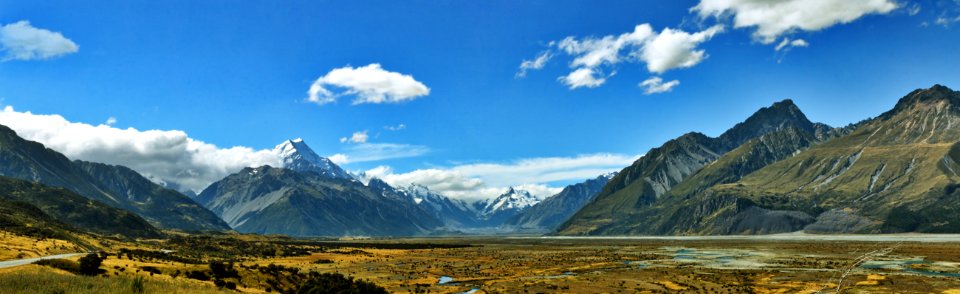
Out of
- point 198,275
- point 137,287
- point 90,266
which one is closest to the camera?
point 137,287

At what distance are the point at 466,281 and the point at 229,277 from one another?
124 ft

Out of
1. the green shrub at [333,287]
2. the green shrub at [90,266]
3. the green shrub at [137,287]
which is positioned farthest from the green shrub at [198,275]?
the green shrub at [137,287]

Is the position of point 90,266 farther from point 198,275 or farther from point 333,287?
point 333,287

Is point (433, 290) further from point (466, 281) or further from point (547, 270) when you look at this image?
point (547, 270)

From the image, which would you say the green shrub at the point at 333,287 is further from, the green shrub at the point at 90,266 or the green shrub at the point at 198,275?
the green shrub at the point at 90,266

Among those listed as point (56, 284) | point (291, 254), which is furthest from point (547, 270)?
point (56, 284)

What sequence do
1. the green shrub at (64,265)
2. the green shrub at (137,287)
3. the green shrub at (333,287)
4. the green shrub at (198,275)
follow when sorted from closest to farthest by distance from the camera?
the green shrub at (137,287)
the green shrub at (64,265)
the green shrub at (333,287)
the green shrub at (198,275)

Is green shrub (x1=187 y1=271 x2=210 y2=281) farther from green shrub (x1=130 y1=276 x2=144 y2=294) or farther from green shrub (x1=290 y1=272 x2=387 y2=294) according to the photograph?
green shrub (x1=130 y1=276 x2=144 y2=294)

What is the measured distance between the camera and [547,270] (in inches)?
4306

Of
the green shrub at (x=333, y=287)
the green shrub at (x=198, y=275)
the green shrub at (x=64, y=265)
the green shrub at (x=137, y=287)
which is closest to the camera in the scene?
the green shrub at (x=137, y=287)

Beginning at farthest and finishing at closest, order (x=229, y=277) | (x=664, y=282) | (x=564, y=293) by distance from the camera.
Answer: (x=664, y=282), (x=564, y=293), (x=229, y=277)

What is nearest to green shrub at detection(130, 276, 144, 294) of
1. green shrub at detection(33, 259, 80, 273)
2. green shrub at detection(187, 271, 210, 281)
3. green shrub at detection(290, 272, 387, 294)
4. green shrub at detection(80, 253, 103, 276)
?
green shrub at detection(80, 253, 103, 276)

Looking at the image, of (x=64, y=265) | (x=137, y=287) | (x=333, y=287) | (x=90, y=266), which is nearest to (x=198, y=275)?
(x=90, y=266)

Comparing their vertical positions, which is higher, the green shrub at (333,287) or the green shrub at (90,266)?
the green shrub at (90,266)
